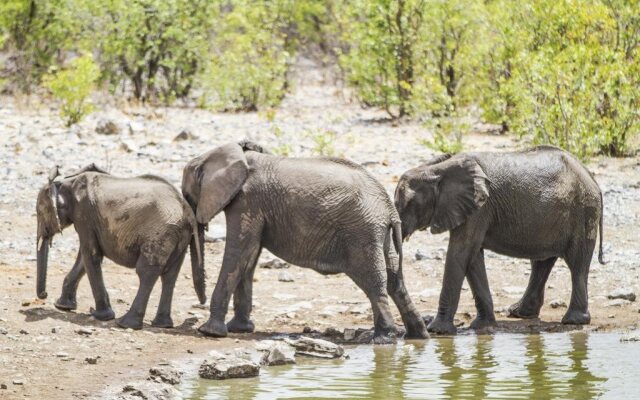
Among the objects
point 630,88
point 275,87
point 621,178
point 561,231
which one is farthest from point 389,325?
point 275,87

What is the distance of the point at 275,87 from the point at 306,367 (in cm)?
1876

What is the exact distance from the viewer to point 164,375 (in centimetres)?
905

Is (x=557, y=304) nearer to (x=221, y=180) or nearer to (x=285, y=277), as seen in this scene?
(x=285, y=277)

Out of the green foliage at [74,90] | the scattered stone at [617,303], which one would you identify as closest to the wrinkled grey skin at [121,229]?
the scattered stone at [617,303]

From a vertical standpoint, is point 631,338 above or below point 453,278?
below

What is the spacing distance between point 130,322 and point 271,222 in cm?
149

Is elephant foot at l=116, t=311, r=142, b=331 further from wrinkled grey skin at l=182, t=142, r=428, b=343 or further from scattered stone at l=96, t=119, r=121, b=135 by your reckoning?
scattered stone at l=96, t=119, r=121, b=135

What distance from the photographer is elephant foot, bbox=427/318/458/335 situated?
38.2ft

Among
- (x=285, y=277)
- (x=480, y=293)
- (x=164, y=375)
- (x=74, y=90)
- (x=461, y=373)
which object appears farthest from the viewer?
(x=74, y=90)

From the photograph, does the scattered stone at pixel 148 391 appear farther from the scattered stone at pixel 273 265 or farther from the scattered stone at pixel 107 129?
the scattered stone at pixel 107 129

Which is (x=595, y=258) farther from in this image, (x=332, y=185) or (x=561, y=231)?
(x=332, y=185)

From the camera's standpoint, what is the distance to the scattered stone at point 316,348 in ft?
33.7

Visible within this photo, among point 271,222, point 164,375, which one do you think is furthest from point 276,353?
point 271,222

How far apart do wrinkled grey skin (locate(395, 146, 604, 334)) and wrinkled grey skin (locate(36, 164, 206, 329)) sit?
217 cm
